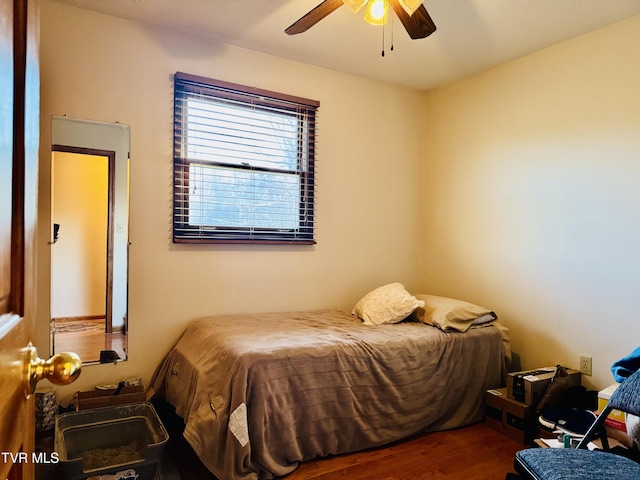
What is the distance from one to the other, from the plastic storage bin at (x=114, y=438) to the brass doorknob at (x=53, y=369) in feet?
5.01

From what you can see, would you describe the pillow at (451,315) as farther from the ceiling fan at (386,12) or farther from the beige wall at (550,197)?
the ceiling fan at (386,12)

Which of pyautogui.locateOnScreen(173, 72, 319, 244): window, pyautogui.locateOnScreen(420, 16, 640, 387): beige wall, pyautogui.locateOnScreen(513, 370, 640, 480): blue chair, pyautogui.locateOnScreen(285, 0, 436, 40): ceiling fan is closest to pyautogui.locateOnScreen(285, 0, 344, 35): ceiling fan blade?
pyautogui.locateOnScreen(285, 0, 436, 40): ceiling fan

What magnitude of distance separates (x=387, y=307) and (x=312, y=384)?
103 cm

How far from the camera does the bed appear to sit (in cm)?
204

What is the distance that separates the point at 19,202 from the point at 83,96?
2.38 metres

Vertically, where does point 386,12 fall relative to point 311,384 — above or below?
above

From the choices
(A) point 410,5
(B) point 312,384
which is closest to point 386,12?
(A) point 410,5

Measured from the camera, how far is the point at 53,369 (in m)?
0.67

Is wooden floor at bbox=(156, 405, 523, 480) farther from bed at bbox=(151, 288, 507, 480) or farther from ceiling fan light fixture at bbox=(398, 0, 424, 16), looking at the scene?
ceiling fan light fixture at bbox=(398, 0, 424, 16)

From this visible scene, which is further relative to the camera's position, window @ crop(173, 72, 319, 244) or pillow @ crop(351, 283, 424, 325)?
pillow @ crop(351, 283, 424, 325)

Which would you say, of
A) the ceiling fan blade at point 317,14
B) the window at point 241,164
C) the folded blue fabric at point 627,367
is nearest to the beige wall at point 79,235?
the window at point 241,164

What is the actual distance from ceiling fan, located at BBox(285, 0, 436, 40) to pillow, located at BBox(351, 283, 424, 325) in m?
1.75

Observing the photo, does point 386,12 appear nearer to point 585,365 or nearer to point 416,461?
point 416,461

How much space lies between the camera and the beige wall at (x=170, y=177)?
2.59 meters
